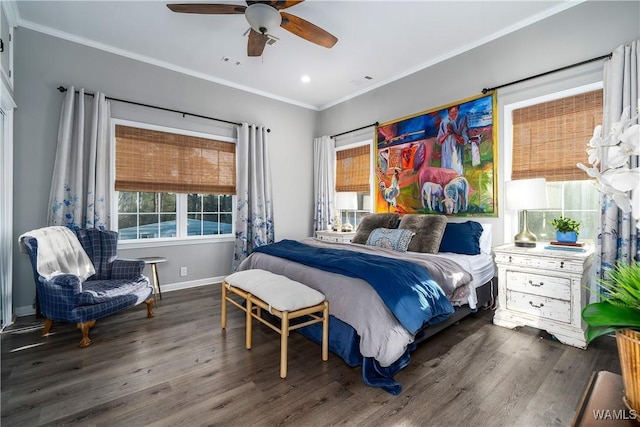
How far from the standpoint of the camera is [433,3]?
9.64ft

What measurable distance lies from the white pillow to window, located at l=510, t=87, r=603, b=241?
16.7 inches

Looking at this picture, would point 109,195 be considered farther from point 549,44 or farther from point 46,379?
point 549,44

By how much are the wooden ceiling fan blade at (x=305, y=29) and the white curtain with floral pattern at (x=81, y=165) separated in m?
2.48

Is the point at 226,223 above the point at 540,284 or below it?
above

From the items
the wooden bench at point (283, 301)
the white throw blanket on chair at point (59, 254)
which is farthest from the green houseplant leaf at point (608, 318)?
the white throw blanket on chair at point (59, 254)

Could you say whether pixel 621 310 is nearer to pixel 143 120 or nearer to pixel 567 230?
pixel 567 230

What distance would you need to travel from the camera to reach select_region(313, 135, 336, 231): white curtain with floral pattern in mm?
5473

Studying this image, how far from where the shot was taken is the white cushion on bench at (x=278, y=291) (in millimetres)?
2142

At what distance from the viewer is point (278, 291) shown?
2.26 m

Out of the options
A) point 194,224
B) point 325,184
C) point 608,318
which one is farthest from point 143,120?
point 608,318

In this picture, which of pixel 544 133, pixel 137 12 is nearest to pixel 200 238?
pixel 137 12

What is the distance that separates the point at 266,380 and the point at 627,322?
195 cm

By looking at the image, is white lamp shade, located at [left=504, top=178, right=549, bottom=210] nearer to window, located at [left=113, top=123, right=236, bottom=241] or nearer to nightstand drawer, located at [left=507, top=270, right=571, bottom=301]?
nightstand drawer, located at [left=507, top=270, right=571, bottom=301]

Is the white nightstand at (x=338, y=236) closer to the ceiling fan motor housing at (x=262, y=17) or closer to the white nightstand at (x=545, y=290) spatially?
the white nightstand at (x=545, y=290)
